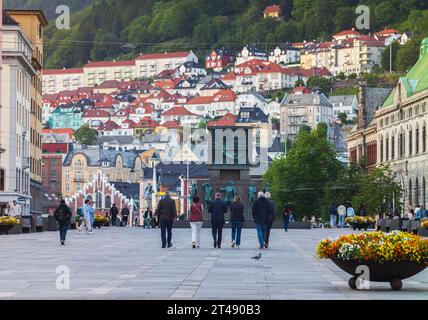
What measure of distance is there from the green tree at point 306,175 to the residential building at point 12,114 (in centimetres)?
3603

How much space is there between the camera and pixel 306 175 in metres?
162

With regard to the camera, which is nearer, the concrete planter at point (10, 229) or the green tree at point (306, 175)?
the concrete planter at point (10, 229)

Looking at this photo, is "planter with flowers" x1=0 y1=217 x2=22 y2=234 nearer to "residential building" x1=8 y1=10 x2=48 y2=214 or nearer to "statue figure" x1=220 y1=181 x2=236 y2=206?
"statue figure" x1=220 y1=181 x2=236 y2=206

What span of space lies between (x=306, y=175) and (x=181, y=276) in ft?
423

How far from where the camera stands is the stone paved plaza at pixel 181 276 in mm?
27656

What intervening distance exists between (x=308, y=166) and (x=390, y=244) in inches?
5321

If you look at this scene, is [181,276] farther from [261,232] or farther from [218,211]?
[218,211]

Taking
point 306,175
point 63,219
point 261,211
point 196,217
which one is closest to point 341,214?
point 306,175

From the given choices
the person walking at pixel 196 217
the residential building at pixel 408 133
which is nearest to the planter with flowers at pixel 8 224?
the person walking at pixel 196 217

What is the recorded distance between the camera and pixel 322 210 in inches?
5915

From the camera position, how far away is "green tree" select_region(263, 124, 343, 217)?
157500 mm

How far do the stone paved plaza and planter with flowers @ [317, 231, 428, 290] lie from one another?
316 mm

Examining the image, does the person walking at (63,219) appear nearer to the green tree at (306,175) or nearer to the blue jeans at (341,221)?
the blue jeans at (341,221)

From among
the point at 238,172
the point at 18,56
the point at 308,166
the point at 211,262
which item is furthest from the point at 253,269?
the point at 308,166
